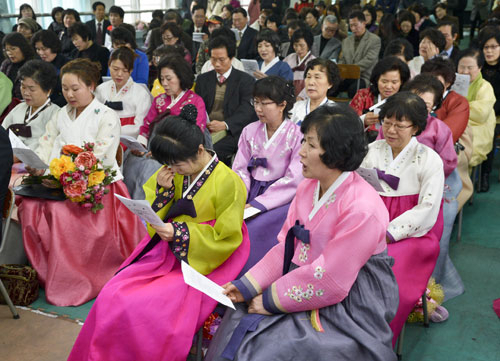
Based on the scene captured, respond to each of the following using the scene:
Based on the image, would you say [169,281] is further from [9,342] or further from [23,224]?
[23,224]

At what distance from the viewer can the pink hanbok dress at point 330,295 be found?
169 centimetres

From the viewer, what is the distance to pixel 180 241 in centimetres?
202

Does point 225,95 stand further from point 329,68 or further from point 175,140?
point 175,140

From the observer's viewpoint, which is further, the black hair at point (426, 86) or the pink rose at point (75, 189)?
the black hair at point (426, 86)

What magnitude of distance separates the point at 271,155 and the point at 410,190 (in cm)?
85

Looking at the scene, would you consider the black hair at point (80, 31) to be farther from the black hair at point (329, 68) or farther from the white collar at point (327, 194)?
the white collar at point (327, 194)

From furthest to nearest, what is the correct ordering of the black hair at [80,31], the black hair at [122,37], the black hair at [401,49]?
the black hair at [80,31] → the black hair at [122,37] → the black hair at [401,49]

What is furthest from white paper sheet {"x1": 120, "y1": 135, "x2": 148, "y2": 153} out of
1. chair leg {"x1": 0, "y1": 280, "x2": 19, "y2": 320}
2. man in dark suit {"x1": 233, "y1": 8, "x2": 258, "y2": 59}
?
man in dark suit {"x1": 233, "y1": 8, "x2": 258, "y2": 59}

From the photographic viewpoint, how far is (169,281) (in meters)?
2.03

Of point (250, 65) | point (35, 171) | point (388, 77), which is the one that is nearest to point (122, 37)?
point (250, 65)

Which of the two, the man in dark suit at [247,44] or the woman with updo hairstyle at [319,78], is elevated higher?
the woman with updo hairstyle at [319,78]

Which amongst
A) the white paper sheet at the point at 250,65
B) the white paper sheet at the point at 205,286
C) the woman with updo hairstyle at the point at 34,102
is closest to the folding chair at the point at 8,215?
the woman with updo hairstyle at the point at 34,102

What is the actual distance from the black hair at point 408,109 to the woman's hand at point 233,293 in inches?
45.2

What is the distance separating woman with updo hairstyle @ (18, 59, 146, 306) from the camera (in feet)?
9.87
